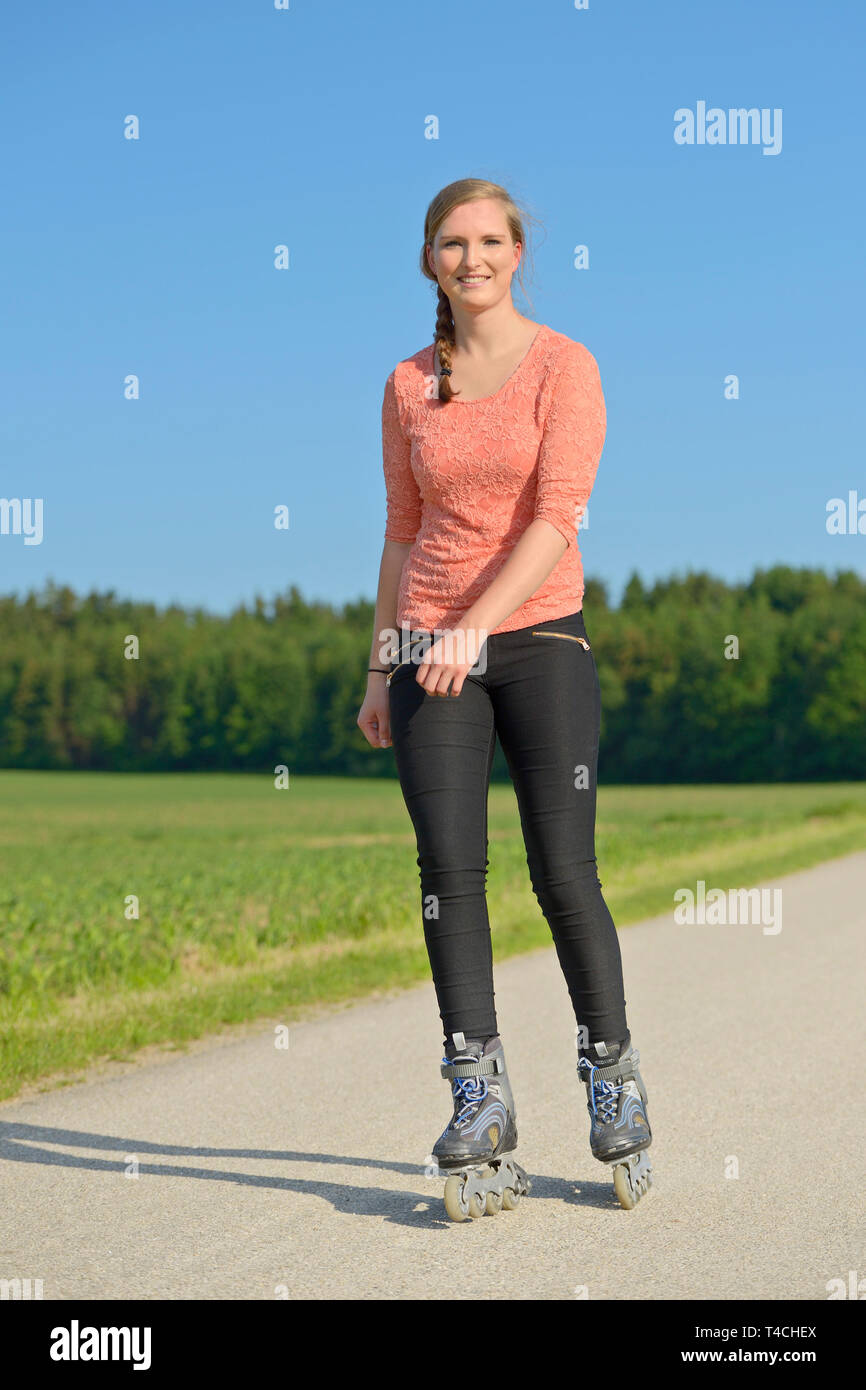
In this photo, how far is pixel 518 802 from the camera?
3559 millimetres

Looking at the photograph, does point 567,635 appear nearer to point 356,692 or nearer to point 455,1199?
point 455,1199

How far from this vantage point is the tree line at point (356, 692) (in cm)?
9219

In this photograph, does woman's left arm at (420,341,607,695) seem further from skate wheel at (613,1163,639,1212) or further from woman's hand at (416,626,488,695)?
skate wheel at (613,1163,639,1212)

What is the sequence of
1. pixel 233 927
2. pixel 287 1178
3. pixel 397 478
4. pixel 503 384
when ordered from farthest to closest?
pixel 233 927 → pixel 287 1178 → pixel 397 478 → pixel 503 384

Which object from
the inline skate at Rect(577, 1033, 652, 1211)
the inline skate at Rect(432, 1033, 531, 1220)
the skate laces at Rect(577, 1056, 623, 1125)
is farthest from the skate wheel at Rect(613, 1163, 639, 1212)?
the inline skate at Rect(432, 1033, 531, 1220)

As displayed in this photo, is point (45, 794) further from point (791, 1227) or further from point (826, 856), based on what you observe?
point (791, 1227)

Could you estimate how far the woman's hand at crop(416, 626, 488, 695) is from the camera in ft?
11.1

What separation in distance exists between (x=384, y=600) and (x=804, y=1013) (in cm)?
413

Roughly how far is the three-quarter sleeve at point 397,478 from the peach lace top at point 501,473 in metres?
0.05

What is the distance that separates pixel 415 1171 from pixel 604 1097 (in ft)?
2.51

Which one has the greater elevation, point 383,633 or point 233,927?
point 383,633

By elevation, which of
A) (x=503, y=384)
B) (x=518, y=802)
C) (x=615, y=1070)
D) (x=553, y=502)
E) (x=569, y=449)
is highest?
(x=503, y=384)

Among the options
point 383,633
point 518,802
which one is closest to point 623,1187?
point 518,802

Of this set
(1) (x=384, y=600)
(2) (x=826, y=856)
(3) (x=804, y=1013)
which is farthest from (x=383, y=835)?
(1) (x=384, y=600)
